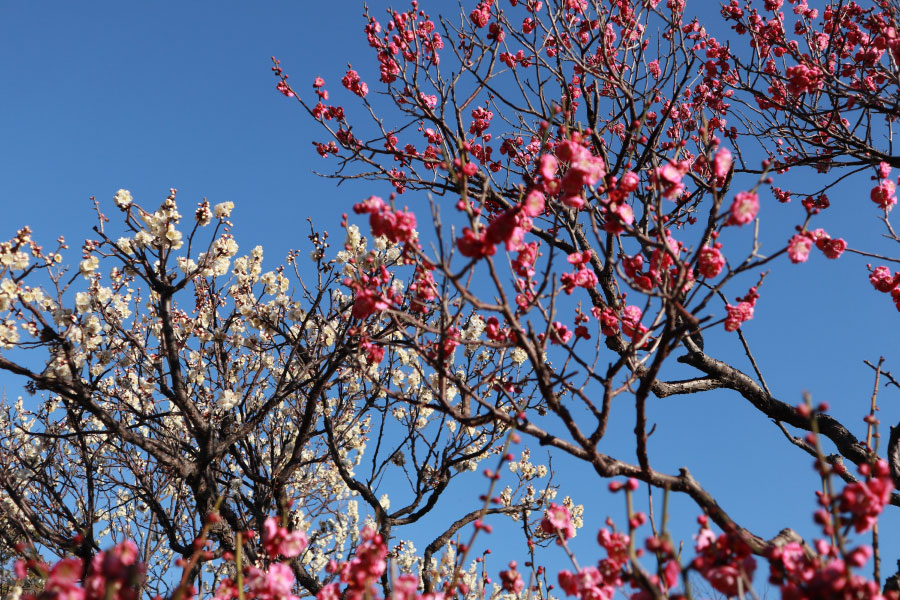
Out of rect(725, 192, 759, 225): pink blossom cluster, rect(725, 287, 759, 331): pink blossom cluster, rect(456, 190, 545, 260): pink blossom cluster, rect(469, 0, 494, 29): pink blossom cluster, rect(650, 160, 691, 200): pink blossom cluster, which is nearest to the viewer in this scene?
rect(456, 190, 545, 260): pink blossom cluster

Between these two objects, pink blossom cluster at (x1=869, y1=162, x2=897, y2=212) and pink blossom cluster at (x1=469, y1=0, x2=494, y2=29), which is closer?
pink blossom cluster at (x1=869, y1=162, x2=897, y2=212)

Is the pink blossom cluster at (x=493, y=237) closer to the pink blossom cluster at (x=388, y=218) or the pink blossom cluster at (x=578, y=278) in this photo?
the pink blossom cluster at (x=388, y=218)

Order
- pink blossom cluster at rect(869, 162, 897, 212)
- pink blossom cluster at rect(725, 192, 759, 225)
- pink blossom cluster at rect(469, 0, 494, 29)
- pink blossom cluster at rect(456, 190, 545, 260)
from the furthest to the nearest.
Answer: pink blossom cluster at rect(469, 0, 494, 29) → pink blossom cluster at rect(869, 162, 897, 212) → pink blossom cluster at rect(725, 192, 759, 225) → pink blossom cluster at rect(456, 190, 545, 260)

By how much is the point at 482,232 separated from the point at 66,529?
19.8ft

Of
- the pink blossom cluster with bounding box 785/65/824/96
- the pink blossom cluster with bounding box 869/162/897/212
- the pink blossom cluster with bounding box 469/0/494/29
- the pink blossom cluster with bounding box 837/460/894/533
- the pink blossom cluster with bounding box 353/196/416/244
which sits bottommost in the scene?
the pink blossom cluster with bounding box 837/460/894/533

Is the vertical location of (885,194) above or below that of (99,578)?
above

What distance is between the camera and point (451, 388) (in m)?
5.77

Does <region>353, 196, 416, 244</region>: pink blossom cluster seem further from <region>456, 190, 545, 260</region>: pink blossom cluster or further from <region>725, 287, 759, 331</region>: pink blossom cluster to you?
<region>725, 287, 759, 331</region>: pink blossom cluster

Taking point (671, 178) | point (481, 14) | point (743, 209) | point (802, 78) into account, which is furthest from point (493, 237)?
point (481, 14)

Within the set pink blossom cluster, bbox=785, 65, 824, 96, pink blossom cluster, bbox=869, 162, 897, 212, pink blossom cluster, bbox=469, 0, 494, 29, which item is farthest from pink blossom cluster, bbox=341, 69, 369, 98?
pink blossom cluster, bbox=869, 162, 897, 212

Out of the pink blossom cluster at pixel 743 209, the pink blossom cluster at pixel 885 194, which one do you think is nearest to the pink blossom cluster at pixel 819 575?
the pink blossom cluster at pixel 743 209

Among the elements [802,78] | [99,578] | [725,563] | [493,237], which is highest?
[802,78]

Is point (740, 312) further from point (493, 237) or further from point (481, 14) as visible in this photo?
point (481, 14)

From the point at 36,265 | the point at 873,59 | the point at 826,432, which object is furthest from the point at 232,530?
the point at 873,59
